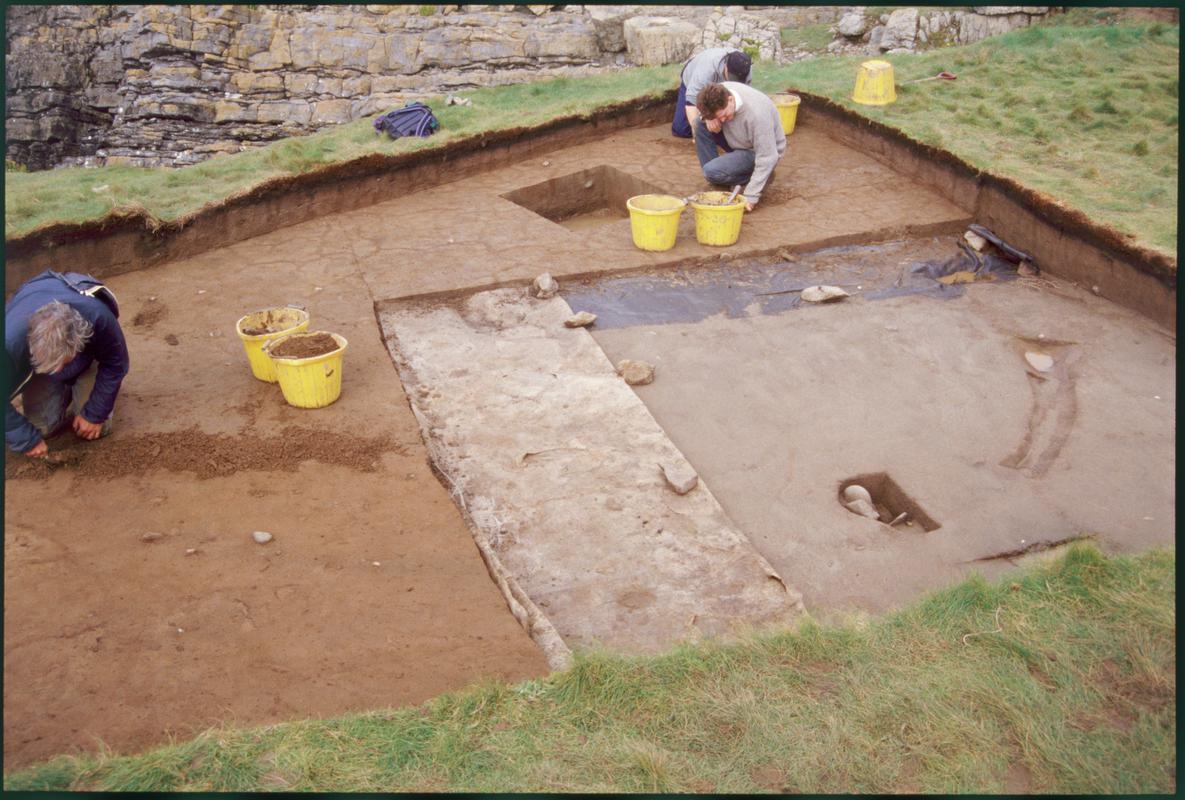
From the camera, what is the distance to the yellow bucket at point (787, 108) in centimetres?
947

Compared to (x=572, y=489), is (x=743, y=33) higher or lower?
higher

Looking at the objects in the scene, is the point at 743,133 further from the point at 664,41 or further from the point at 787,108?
the point at 664,41

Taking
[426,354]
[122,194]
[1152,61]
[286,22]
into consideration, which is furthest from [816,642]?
[286,22]

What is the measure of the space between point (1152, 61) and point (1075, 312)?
535 centimetres

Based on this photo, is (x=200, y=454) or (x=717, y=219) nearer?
(x=200, y=454)

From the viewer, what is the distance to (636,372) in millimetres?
5656

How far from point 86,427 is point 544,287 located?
2.99 meters

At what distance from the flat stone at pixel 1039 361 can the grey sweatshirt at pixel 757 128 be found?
2683mm

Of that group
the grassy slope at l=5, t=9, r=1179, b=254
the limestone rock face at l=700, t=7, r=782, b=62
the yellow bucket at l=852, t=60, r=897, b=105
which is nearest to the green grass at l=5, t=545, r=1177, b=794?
the grassy slope at l=5, t=9, r=1179, b=254


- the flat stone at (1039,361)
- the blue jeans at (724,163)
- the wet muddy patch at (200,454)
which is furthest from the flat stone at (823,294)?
the wet muddy patch at (200,454)

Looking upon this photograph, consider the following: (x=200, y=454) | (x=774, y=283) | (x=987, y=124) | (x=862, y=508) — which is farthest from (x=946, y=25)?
(x=200, y=454)

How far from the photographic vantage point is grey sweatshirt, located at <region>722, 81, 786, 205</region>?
770cm

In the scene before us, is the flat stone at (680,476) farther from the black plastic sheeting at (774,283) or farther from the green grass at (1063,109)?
the green grass at (1063,109)

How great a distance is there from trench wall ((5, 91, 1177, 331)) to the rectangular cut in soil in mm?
1819
